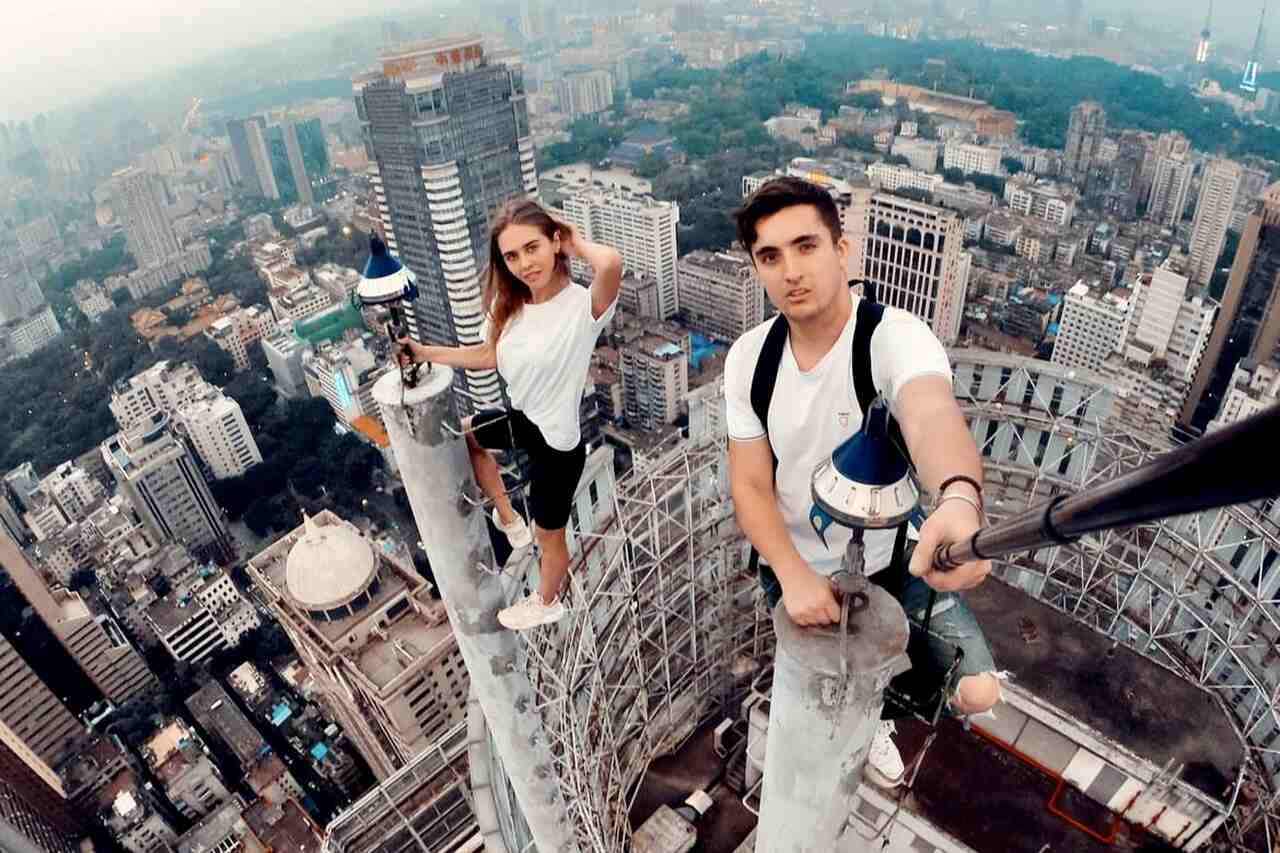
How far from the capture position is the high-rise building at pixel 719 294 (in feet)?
107

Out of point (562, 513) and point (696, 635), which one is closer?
point (562, 513)

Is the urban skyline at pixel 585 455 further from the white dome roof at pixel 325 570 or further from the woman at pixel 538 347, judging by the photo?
the woman at pixel 538 347

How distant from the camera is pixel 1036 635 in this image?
299 inches

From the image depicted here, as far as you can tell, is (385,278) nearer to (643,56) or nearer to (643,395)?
(643,395)

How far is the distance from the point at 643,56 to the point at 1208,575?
298 feet

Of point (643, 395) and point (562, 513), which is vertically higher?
point (562, 513)

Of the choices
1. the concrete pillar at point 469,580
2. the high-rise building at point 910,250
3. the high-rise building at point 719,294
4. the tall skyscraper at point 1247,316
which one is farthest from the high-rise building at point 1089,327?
the concrete pillar at point 469,580

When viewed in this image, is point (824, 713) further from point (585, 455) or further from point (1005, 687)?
point (1005, 687)

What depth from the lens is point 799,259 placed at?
2.21m

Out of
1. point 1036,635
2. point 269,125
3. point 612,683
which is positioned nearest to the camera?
point 612,683

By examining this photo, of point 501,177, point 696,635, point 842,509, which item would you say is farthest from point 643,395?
point 842,509

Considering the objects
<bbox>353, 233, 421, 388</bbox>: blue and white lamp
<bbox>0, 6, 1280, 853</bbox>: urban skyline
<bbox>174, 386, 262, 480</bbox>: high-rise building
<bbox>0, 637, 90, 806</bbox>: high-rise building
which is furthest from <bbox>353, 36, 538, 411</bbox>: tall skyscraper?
<bbox>353, 233, 421, 388</bbox>: blue and white lamp

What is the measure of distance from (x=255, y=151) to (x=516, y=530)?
209 feet

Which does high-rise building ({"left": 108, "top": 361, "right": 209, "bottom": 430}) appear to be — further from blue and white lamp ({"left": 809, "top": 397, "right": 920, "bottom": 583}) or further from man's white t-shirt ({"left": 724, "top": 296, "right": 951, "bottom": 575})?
blue and white lamp ({"left": 809, "top": 397, "right": 920, "bottom": 583})
